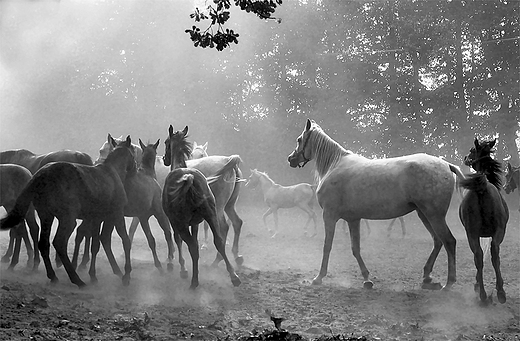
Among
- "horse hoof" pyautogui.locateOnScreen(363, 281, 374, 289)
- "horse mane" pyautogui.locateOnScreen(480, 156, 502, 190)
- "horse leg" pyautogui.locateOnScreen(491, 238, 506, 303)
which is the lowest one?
"horse hoof" pyautogui.locateOnScreen(363, 281, 374, 289)

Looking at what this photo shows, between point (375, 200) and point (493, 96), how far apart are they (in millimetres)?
8986

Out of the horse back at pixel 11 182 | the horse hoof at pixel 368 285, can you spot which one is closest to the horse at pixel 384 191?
the horse hoof at pixel 368 285

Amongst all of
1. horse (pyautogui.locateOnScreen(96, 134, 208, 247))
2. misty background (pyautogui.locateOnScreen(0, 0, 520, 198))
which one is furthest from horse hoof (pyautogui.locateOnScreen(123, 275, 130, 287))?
misty background (pyautogui.locateOnScreen(0, 0, 520, 198))

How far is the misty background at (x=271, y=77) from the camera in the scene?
9.38 m

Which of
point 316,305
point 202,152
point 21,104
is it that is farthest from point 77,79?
point 316,305

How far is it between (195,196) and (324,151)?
2.37 metres

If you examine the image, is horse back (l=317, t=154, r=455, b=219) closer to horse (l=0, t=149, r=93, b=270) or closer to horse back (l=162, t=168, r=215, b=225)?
horse back (l=162, t=168, r=215, b=225)

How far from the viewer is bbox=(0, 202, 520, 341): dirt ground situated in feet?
12.8

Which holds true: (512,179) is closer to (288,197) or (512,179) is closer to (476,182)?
(476,182)

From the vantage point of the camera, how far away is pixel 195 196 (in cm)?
574

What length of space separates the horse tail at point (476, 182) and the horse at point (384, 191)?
0.65m

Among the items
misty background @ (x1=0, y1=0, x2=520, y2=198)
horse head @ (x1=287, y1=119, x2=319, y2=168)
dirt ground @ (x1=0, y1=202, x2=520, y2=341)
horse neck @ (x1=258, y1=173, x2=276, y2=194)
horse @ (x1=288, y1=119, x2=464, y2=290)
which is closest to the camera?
dirt ground @ (x1=0, y1=202, x2=520, y2=341)

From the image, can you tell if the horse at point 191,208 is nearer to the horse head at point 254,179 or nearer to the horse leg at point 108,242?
the horse leg at point 108,242

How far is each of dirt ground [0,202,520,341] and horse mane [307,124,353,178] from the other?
5.32 ft
